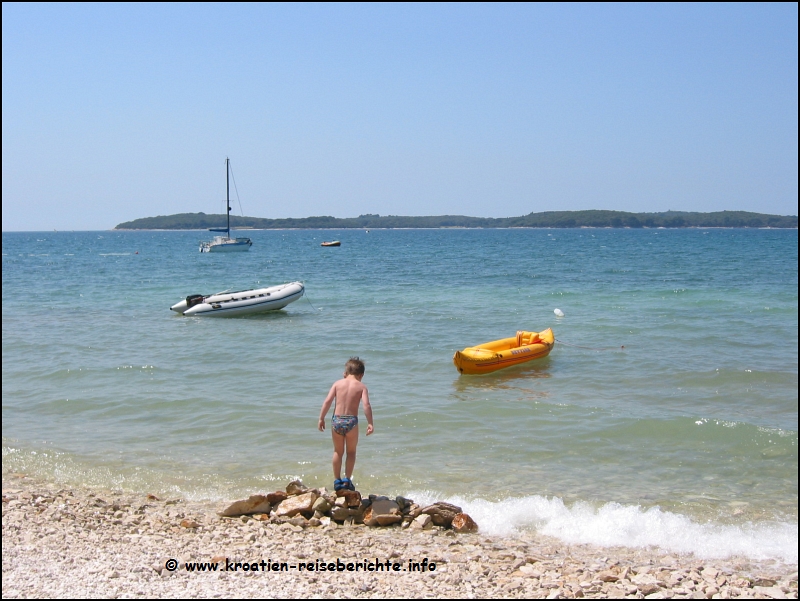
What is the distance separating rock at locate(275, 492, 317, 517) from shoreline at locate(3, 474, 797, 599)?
7.6 inches

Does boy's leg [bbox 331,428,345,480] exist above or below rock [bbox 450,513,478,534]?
above

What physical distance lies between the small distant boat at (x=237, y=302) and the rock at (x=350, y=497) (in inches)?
647

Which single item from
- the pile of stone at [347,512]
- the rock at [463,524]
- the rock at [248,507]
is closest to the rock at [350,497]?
the pile of stone at [347,512]

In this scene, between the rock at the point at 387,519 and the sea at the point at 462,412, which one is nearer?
the rock at the point at 387,519

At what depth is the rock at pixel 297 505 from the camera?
6664 millimetres

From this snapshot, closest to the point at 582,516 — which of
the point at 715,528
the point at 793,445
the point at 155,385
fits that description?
the point at 715,528

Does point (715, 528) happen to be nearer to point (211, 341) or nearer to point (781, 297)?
point (211, 341)

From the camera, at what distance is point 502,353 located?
574 inches

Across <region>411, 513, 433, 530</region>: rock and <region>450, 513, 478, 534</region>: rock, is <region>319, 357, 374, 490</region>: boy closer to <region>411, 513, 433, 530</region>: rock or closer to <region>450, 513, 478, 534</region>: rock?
<region>411, 513, 433, 530</region>: rock

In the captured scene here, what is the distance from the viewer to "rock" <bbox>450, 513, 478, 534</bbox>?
259 inches

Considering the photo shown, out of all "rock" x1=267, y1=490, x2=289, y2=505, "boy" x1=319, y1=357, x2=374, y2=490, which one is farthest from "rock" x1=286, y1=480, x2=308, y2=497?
"boy" x1=319, y1=357, x2=374, y2=490

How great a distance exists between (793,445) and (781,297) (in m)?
18.8

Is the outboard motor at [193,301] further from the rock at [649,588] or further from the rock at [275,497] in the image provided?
the rock at [649,588]

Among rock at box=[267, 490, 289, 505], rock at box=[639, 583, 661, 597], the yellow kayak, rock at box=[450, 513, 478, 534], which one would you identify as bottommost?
rock at box=[450, 513, 478, 534]
